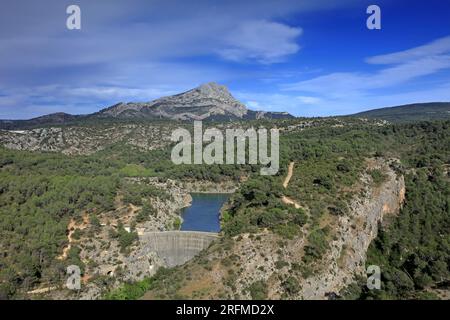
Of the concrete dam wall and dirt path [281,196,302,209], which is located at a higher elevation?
dirt path [281,196,302,209]

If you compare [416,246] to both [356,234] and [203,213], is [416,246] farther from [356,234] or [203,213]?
[203,213]

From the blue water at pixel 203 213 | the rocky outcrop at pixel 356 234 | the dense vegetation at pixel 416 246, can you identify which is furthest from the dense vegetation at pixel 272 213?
the blue water at pixel 203 213

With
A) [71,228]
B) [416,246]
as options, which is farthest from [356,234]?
[71,228]

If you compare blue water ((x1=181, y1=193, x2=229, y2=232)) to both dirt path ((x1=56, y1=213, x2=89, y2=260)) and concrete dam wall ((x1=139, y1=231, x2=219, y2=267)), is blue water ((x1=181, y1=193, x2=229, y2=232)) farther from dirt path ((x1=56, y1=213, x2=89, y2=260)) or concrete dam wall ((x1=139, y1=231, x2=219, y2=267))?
dirt path ((x1=56, y1=213, x2=89, y2=260))

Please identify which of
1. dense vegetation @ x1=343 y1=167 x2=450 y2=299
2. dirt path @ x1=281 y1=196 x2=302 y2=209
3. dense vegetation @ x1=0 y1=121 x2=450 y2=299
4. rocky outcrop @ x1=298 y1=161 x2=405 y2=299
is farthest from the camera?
dirt path @ x1=281 y1=196 x2=302 y2=209

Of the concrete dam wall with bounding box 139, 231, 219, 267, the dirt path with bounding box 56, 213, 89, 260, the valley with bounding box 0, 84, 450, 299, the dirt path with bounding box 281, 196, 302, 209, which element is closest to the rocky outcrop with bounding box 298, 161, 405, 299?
the valley with bounding box 0, 84, 450, 299

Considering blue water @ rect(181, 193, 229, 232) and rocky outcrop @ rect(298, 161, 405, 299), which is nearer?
rocky outcrop @ rect(298, 161, 405, 299)

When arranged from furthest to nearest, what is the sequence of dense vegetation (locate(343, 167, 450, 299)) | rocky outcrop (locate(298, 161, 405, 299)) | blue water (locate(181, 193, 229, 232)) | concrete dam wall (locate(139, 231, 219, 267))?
1. blue water (locate(181, 193, 229, 232))
2. concrete dam wall (locate(139, 231, 219, 267))
3. dense vegetation (locate(343, 167, 450, 299))
4. rocky outcrop (locate(298, 161, 405, 299))
